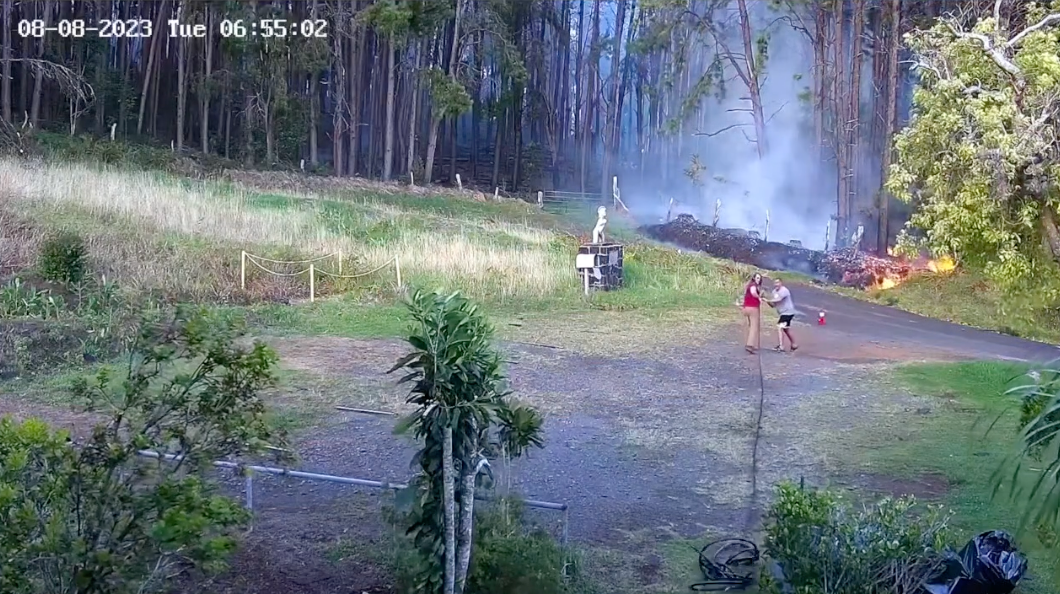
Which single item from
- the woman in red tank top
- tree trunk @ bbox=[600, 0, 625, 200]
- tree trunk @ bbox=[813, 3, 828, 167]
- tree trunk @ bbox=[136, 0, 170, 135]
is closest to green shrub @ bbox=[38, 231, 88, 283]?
the woman in red tank top

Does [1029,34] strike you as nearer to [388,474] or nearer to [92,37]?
[388,474]

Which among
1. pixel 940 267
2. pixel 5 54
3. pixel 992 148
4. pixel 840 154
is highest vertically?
pixel 5 54

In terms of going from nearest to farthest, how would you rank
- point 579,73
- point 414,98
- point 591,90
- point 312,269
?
point 312,269 → point 414,98 → point 591,90 → point 579,73

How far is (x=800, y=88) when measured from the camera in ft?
136

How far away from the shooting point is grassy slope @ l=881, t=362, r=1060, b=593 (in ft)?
20.8

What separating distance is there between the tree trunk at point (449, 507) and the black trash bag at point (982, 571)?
2335mm

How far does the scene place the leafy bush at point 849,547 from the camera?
4828mm

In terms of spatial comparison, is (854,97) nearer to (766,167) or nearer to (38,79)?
(766,167)

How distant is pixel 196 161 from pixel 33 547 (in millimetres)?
28872

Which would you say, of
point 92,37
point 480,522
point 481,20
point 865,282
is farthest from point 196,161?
point 480,522

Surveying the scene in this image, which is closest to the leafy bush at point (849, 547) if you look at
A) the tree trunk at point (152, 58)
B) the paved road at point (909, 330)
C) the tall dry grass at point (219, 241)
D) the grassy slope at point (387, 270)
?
the grassy slope at point (387, 270)

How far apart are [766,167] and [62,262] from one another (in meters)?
28.0

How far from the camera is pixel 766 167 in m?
36.9

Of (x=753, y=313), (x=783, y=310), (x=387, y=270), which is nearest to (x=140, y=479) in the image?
(x=753, y=313)
